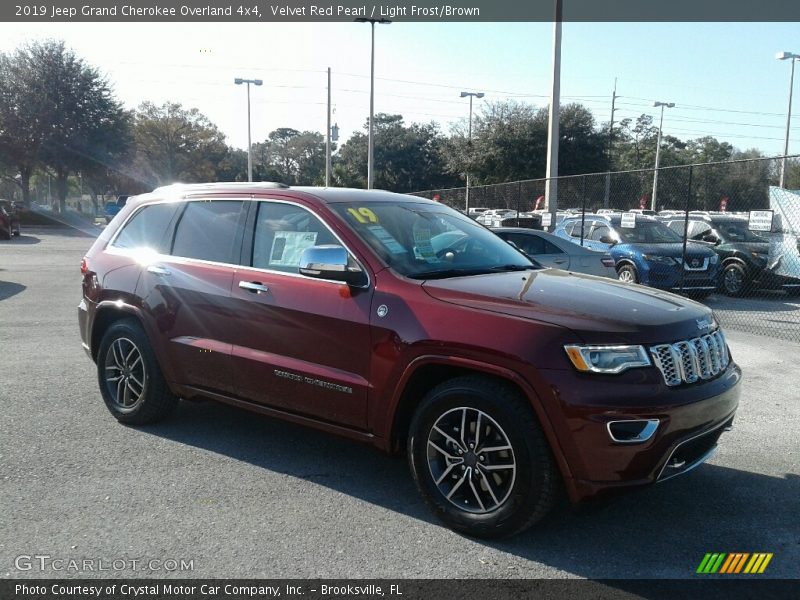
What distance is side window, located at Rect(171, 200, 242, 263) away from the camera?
4.88 meters

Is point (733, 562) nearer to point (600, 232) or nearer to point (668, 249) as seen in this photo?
point (668, 249)

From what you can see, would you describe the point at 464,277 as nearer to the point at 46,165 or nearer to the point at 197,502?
the point at 197,502

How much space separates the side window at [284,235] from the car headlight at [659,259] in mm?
10547

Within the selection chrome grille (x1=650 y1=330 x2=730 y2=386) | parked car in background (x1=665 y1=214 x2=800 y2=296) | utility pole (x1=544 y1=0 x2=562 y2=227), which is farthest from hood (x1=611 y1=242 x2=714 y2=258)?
chrome grille (x1=650 y1=330 x2=730 y2=386)

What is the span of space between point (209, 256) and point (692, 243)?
12064 mm

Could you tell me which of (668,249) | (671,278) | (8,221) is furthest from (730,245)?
(8,221)

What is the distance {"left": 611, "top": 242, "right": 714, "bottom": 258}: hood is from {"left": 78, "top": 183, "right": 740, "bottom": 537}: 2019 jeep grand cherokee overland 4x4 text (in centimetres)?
948

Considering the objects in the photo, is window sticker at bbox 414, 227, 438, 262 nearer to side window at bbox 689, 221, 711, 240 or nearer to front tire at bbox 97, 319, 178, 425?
front tire at bbox 97, 319, 178, 425

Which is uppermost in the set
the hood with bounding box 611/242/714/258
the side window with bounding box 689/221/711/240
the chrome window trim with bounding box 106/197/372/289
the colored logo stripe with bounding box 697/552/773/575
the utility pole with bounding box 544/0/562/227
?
the utility pole with bounding box 544/0/562/227

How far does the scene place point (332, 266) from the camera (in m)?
4.03

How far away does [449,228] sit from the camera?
4926 mm

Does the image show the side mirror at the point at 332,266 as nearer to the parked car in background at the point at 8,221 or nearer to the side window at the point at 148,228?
the side window at the point at 148,228

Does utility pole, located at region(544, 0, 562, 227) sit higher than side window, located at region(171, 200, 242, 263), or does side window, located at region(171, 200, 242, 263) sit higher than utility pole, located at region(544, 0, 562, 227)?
utility pole, located at region(544, 0, 562, 227)

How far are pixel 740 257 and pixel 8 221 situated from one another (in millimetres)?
27266
